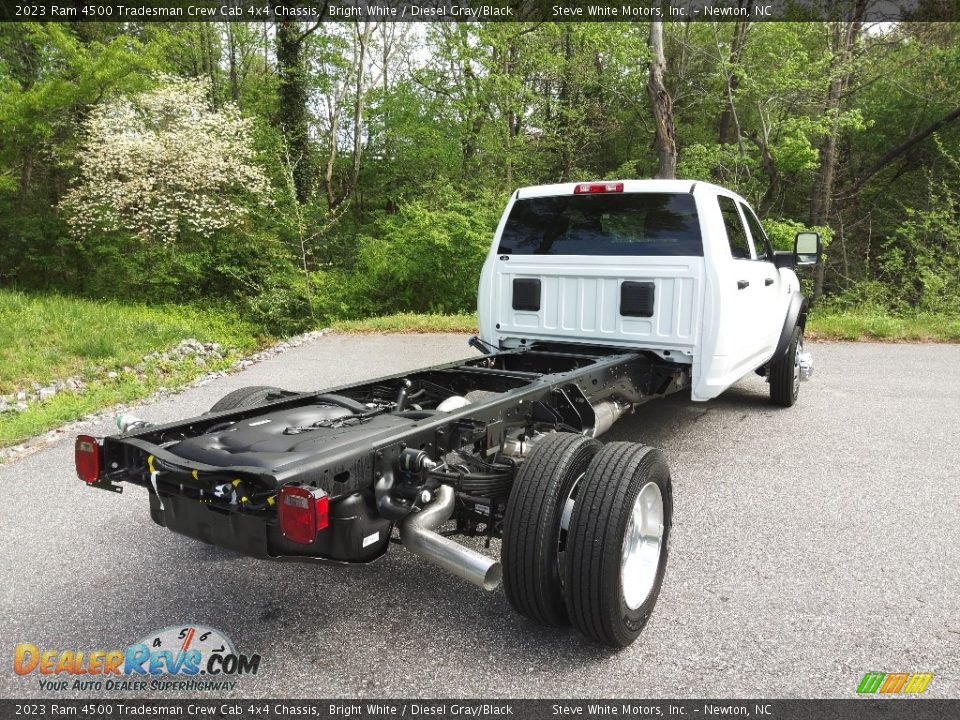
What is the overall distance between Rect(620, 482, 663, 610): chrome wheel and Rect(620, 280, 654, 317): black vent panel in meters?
2.08

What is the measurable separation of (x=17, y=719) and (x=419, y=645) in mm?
1448

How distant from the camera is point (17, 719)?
7.66 feet

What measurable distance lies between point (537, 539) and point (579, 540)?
0.16m

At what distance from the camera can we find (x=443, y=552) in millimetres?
2498

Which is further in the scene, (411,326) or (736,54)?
(736,54)

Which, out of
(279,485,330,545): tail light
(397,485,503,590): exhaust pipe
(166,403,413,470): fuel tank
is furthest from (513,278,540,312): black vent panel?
(279,485,330,545): tail light

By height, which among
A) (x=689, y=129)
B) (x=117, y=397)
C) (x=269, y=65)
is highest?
(x=269, y=65)

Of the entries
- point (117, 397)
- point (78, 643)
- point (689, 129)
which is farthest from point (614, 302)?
point (689, 129)

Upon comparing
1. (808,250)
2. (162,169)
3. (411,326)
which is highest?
(162,169)

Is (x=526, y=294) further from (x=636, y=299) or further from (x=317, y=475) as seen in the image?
(x=317, y=475)

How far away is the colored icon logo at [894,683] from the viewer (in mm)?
2432

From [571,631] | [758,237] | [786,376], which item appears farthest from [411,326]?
[571,631]

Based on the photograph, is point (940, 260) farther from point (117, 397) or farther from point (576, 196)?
point (117, 397)

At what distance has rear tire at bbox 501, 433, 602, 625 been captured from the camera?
256 centimetres
